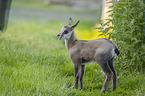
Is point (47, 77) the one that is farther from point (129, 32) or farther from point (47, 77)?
point (129, 32)

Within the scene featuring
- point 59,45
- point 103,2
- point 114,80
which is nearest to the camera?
point 114,80

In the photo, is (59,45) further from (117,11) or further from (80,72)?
(80,72)

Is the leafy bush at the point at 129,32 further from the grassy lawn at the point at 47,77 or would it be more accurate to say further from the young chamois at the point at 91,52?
the young chamois at the point at 91,52

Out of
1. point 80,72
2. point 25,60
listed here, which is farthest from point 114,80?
point 25,60

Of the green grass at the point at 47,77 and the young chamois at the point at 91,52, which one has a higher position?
the young chamois at the point at 91,52

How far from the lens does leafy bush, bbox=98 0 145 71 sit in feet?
17.5

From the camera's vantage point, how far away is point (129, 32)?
532cm

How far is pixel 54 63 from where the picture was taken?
18.6 ft

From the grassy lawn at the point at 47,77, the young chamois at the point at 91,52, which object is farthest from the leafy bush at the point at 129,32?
the young chamois at the point at 91,52

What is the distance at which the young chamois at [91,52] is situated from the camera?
4145mm

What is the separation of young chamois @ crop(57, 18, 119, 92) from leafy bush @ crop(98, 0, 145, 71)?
1.08 m

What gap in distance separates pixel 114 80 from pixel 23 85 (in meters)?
1.81

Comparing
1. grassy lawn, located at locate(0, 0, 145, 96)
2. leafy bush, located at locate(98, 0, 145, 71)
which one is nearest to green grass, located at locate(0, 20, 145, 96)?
grassy lawn, located at locate(0, 0, 145, 96)

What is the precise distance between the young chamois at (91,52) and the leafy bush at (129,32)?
42.6 inches
